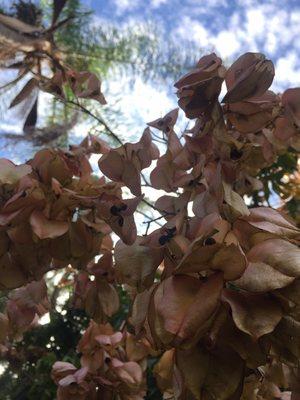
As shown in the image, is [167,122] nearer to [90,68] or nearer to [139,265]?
[139,265]

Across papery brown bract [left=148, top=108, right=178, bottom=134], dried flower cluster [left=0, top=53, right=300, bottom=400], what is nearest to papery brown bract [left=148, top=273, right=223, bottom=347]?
dried flower cluster [left=0, top=53, right=300, bottom=400]

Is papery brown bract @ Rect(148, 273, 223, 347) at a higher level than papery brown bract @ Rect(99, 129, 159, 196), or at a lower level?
lower

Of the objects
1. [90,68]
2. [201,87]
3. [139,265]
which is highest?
[201,87]

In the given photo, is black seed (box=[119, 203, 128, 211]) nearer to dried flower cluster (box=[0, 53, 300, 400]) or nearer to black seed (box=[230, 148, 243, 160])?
dried flower cluster (box=[0, 53, 300, 400])

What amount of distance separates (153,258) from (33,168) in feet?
0.56

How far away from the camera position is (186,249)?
383mm

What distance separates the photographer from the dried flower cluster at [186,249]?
0.34 m

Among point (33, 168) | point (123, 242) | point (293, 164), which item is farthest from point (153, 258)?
point (293, 164)

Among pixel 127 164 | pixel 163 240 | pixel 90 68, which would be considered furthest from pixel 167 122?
pixel 90 68

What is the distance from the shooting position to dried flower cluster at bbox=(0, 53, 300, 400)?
13.5 inches

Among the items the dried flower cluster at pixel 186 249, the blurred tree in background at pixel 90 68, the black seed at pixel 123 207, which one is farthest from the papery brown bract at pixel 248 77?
the blurred tree in background at pixel 90 68

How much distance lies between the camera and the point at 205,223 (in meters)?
0.39

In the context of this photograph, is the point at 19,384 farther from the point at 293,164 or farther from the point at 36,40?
the point at 36,40

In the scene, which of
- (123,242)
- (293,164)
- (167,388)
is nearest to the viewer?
(123,242)
